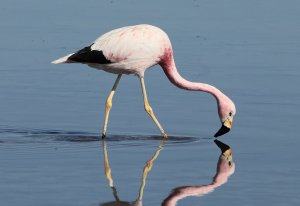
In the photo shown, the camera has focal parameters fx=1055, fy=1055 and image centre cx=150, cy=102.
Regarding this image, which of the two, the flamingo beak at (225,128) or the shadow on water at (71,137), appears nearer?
the shadow on water at (71,137)

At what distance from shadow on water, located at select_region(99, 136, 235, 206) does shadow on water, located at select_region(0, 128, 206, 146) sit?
0.69 ft

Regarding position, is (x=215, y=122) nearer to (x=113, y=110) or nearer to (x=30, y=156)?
(x=113, y=110)

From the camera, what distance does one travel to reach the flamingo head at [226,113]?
10.8 m

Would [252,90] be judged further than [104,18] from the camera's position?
No

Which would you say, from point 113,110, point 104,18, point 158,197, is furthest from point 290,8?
point 158,197

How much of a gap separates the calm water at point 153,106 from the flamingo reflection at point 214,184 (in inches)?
2.6

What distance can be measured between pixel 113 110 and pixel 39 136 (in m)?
1.40

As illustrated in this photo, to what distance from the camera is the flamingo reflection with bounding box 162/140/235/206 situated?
8.27 metres

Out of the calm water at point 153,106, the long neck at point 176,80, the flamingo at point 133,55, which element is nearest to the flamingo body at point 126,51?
the flamingo at point 133,55

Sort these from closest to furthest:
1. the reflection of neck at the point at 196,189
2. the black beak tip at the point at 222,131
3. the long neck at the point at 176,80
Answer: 1. the reflection of neck at the point at 196,189
2. the black beak tip at the point at 222,131
3. the long neck at the point at 176,80

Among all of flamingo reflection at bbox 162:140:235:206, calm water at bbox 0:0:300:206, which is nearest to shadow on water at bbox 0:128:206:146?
calm water at bbox 0:0:300:206

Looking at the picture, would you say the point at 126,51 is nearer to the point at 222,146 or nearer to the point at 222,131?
the point at 222,131

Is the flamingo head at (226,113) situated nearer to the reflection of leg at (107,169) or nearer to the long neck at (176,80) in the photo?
the long neck at (176,80)

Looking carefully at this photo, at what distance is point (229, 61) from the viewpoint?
1418 centimetres
